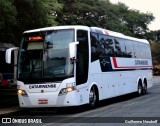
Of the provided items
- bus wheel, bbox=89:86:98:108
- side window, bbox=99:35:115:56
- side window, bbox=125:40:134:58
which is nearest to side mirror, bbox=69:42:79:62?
bus wheel, bbox=89:86:98:108

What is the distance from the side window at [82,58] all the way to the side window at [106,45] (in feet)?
6.03

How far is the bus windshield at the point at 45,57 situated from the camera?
48.9ft

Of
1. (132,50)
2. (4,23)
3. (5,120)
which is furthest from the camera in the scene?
(132,50)

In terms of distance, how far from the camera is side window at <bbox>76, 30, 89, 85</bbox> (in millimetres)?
15305

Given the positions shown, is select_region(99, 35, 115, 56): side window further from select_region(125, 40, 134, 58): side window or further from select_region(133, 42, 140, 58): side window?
select_region(133, 42, 140, 58): side window

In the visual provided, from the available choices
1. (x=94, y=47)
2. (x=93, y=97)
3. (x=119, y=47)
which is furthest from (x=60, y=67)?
(x=119, y=47)

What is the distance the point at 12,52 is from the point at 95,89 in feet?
12.3

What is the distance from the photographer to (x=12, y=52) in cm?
1616

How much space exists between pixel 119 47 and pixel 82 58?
16.6ft

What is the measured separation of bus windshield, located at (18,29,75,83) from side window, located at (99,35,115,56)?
288 centimetres

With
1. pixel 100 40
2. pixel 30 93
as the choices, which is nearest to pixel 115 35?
pixel 100 40

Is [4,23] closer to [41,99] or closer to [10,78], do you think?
[41,99]

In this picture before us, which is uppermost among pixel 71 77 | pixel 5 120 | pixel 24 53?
pixel 24 53

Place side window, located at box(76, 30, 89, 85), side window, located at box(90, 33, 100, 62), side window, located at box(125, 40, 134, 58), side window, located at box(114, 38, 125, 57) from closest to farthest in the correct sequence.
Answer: side window, located at box(76, 30, 89, 85)
side window, located at box(90, 33, 100, 62)
side window, located at box(114, 38, 125, 57)
side window, located at box(125, 40, 134, 58)
